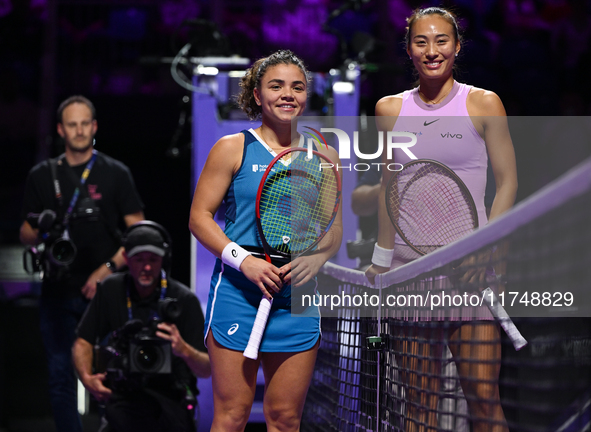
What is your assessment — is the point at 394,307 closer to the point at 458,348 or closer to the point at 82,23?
the point at 458,348

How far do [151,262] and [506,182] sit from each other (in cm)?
183

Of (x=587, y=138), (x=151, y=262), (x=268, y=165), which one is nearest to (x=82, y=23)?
(x=151, y=262)

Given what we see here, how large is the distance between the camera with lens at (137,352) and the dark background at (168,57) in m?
2.46

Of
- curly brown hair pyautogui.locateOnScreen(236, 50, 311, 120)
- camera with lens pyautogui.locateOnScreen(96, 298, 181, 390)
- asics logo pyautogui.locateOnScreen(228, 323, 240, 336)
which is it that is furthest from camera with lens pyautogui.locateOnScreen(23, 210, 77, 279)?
asics logo pyautogui.locateOnScreen(228, 323, 240, 336)

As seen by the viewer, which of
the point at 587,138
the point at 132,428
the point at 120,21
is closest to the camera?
the point at 132,428

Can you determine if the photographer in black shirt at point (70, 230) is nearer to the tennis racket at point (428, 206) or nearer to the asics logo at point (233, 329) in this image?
the asics logo at point (233, 329)

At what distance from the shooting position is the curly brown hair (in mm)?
2172

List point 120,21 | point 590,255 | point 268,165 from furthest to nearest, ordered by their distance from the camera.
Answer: point 120,21, point 268,165, point 590,255

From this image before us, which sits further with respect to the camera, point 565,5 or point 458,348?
point 565,5

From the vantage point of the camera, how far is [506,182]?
2129 mm

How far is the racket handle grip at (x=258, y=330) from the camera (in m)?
2.00

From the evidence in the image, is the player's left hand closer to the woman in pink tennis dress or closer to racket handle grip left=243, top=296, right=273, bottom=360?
racket handle grip left=243, top=296, right=273, bottom=360

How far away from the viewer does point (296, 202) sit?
2125mm

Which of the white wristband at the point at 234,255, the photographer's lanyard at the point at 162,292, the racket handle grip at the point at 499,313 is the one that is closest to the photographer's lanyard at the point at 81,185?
the photographer's lanyard at the point at 162,292
